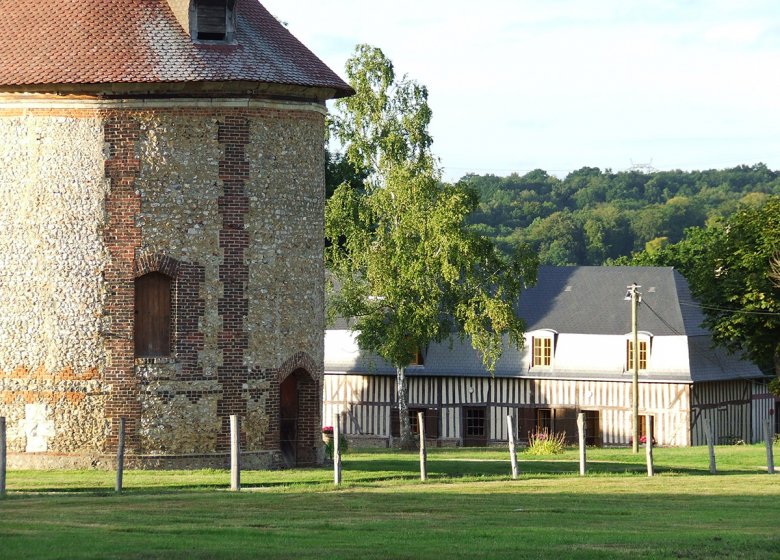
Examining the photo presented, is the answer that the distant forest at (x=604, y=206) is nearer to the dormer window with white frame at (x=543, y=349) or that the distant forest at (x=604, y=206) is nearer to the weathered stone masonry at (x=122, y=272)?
the dormer window with white frame at (x=543, y=349)

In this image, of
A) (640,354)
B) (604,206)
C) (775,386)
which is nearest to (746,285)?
(775,386)

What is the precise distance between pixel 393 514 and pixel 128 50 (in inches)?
486

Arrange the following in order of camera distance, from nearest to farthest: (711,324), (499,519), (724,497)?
(499,519) < (724,497) < (711,324)

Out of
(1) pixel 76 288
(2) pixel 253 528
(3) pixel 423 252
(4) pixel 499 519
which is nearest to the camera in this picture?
(2) pixel 253 528

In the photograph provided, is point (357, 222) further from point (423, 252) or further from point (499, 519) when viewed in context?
point (499, 519)

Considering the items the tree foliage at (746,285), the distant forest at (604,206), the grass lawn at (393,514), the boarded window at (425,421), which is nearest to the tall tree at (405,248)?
the boarded window at (425,421)

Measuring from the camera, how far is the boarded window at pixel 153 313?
96.0ft

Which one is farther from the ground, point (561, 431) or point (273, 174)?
point (273, 174)

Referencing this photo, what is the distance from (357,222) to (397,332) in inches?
167

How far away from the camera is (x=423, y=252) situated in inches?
1892

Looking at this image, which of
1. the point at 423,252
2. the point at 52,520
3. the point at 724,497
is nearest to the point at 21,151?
the point at 52,520

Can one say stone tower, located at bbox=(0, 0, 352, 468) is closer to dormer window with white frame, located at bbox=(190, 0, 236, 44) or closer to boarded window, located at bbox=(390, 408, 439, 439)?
dormer window with white frame, located at bbox=(190, 0, 236, 44)

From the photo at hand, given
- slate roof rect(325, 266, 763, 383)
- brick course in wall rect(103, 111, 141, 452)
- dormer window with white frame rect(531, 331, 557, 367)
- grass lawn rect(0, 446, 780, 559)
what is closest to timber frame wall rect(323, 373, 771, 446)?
slate roof rect(325, 266, 763, 383)

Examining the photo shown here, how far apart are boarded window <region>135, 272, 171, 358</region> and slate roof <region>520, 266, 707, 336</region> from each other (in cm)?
2995
